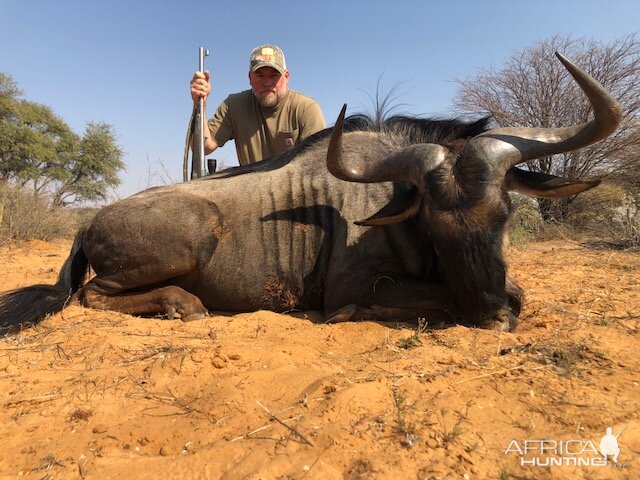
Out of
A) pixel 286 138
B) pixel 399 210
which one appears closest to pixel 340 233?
pixel 399 210

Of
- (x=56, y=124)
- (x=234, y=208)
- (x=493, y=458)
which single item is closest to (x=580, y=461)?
(x=493, y=458)

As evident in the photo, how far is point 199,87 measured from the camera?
630 cm

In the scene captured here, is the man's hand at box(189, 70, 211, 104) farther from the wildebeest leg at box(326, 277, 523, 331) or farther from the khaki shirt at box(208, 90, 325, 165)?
the wildebeest leg at box(326, 277, 523, 331)

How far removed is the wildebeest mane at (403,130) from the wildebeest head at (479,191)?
0.66 m

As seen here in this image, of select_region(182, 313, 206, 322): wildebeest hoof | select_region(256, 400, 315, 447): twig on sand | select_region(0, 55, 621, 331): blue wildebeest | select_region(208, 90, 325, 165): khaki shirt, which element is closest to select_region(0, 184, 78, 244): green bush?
select_region(208, 90, 325, 165): khaki shirt

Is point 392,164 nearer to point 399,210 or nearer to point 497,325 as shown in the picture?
point 399,210

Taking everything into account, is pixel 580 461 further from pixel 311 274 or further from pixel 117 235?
pixel 117 235

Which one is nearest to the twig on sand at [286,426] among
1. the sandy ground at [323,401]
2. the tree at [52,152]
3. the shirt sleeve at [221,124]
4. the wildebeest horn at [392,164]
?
the sandy ground at [323,401]

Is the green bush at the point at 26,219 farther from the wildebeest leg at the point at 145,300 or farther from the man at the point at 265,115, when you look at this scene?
the wildebeest leg at the point at 145,300

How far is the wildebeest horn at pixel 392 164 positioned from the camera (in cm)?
372

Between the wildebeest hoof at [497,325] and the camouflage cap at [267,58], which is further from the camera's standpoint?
the camouflage cap at [267,58]

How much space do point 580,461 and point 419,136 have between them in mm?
3367

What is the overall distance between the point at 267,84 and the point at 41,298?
4.06m

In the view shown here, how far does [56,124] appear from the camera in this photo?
21672 mm
